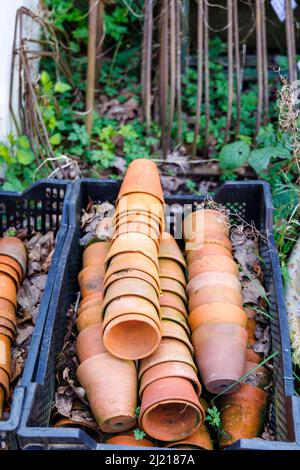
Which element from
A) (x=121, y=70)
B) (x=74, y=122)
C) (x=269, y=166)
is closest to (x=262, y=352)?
(x=269, y=166)

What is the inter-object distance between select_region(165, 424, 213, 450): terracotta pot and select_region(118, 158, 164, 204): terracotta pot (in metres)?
0.97

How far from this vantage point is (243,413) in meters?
2.29

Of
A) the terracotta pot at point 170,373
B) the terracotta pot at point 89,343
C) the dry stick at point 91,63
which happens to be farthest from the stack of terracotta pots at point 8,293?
the dry stick at point 91,63

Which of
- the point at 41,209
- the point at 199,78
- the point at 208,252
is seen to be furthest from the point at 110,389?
the point at 199,78

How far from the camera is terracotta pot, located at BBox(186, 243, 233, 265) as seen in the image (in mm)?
2672

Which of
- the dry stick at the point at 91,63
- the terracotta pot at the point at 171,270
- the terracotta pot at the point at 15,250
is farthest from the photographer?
the dry stick at the point at 91,63

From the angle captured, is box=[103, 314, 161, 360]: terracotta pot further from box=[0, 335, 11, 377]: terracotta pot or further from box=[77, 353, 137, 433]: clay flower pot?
box=[0, 335, 11, 377]: terracotta pot

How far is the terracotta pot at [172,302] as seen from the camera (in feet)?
8.03

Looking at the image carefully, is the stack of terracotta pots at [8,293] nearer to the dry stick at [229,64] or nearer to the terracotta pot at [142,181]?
the terracotta pot at [142,181]

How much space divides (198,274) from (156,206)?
1.08 ft

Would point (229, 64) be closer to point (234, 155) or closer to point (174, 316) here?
point (234, 155)

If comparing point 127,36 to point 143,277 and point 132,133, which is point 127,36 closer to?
point 132,133

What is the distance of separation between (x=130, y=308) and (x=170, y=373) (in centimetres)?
26

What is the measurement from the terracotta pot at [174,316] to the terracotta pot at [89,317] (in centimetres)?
25
